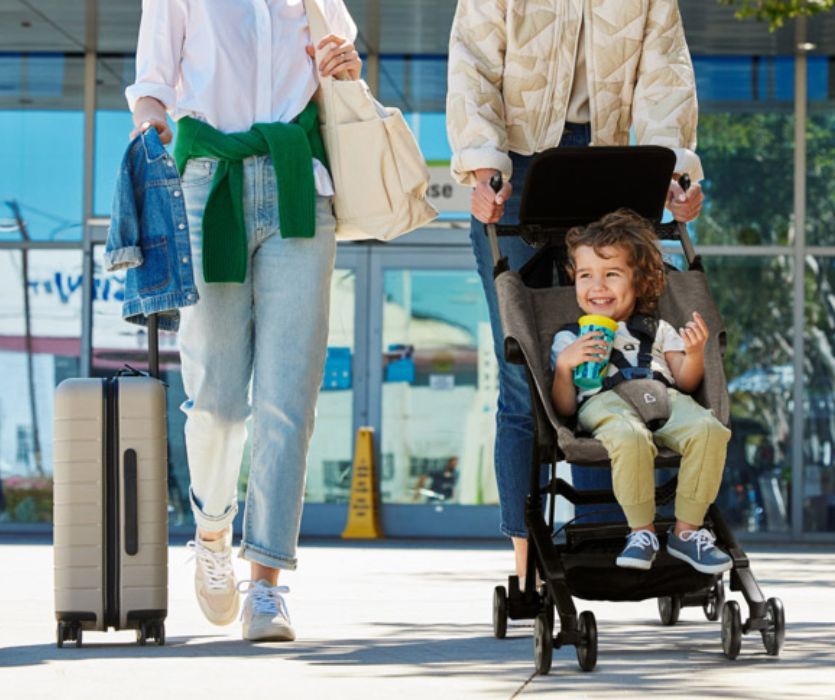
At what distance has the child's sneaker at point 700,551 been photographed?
13.7ft

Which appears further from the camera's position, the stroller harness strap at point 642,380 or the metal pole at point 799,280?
the metal pole at point 799,280

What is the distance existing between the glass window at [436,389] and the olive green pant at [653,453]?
10.1 m

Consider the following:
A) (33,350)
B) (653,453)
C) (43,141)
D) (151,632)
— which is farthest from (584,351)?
(43,141)

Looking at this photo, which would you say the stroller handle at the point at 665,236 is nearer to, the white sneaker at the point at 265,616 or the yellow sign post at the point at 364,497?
the white sneaker at the point at 265,616

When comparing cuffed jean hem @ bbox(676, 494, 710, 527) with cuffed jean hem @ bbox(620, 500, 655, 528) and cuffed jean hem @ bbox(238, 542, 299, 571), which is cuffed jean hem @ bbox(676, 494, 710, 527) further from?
cuffed jean hem @ bbox(238, 542, 299, 571)

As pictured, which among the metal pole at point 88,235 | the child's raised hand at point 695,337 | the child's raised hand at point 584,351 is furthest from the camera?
the metal pole at point 88,235

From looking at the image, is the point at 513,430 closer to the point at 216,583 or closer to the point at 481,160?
the point at 481,160

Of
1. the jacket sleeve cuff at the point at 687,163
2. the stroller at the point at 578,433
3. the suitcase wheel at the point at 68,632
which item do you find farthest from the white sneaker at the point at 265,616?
the jacket sleeve cuff at the point at 687,163

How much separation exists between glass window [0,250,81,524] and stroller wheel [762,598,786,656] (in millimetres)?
11114

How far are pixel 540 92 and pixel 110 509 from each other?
5.82 ft

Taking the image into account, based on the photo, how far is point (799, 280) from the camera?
14484mm

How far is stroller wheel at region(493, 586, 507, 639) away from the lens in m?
4.64

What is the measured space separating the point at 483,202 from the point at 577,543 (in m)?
0.99

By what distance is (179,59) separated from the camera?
505cm
